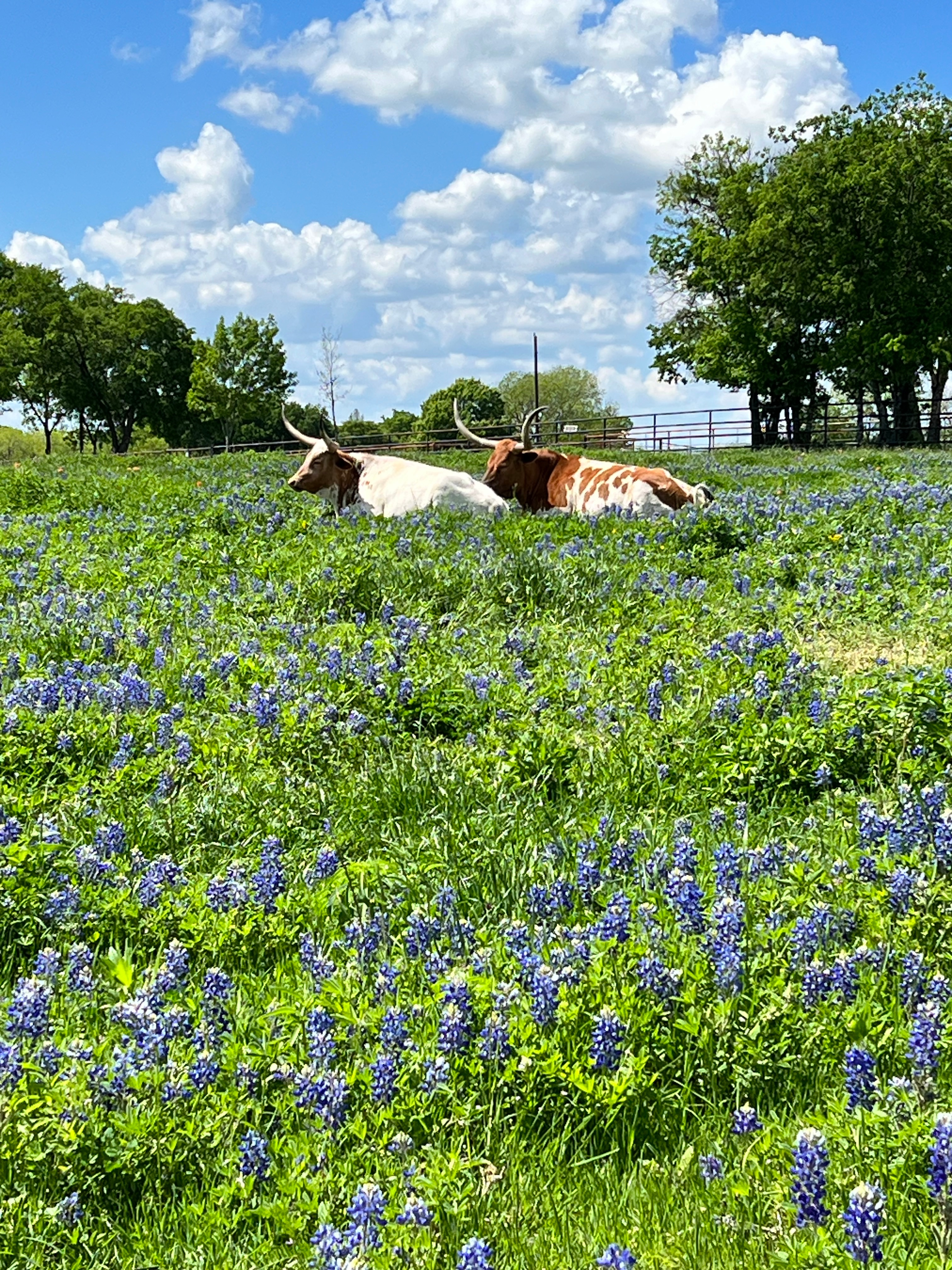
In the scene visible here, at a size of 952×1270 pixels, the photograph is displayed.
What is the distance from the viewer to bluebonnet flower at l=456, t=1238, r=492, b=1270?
2004 millimetres

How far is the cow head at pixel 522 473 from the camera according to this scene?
46.5 feet

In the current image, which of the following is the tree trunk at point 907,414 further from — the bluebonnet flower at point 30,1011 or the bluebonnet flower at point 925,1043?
the bluebonnet flower at point 30,1011

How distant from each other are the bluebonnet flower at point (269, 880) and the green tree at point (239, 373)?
68058 millimetres

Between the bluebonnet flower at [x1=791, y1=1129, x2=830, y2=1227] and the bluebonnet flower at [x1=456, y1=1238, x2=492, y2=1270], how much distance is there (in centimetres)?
63

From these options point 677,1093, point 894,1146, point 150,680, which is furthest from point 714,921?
point 150,680

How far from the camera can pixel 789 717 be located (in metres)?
4.86

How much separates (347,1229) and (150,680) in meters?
4.10

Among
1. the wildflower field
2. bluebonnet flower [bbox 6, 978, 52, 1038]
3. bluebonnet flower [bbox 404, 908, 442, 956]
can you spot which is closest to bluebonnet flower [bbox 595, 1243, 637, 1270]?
the wildflower field

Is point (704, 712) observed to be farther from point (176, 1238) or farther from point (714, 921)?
point (176, 1238)

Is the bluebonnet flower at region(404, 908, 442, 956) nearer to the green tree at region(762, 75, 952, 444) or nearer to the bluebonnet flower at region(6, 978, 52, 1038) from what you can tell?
the bluebonnet flower at region(6, 978, 52, 1038)

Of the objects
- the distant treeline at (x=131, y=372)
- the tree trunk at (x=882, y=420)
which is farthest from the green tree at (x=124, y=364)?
the tree trunk at (x=882, y=420)

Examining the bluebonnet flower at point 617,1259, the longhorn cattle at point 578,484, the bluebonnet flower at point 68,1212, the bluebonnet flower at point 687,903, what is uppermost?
the longhorn cattle at point 578,484

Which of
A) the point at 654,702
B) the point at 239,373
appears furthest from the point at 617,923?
the point at 239,373

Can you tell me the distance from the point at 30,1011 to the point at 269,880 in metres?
0.94
